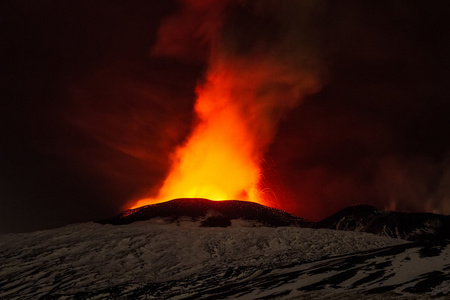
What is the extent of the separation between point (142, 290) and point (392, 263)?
2331 centimetres

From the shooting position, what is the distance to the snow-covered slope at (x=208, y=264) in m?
34.0

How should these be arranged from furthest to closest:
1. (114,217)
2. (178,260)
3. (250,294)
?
(114,217)
(178,260)
(250,294)

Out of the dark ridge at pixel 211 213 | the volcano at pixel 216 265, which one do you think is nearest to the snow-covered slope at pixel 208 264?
the volcano at pixel 216 265

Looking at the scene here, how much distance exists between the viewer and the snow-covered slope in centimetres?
3400

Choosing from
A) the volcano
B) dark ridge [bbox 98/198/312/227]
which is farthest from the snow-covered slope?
dark ridge [bbox 98/198/312/227]

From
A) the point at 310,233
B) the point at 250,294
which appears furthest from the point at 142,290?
the point at 310,233

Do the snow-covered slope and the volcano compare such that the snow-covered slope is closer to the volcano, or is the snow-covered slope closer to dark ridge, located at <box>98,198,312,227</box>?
the volcano

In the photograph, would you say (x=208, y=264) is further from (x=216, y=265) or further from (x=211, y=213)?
(x=211, y=213)

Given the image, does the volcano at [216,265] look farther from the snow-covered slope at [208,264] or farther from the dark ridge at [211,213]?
the dark ridge at [211,213]

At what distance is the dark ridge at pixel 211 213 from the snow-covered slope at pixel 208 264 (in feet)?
167

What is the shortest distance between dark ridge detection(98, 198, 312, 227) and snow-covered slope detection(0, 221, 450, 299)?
5077 centimetres

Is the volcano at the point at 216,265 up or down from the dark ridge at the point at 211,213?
down

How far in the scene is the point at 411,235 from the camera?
18525cm

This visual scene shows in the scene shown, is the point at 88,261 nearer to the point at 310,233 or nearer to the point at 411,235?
the point at 310,233
